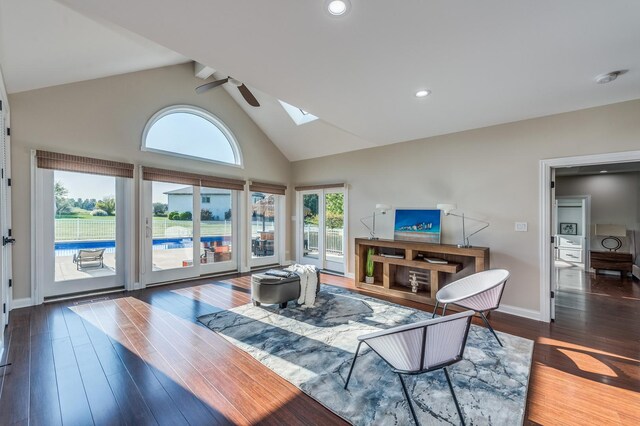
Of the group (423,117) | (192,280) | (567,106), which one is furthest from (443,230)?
(192,280)

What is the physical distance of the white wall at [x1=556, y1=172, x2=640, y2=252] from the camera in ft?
20.5

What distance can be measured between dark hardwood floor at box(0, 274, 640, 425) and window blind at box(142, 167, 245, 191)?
2205 mm

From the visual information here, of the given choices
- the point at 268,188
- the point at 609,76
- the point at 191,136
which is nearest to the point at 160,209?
the point at 191,136

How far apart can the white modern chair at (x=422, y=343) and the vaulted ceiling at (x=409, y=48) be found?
1.96m

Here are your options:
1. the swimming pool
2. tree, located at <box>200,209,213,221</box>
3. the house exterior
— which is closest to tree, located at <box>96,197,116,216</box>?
the swimming pool

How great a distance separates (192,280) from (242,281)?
98 cm

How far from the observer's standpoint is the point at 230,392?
208 cm

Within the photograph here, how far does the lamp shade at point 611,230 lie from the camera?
20.7 ft

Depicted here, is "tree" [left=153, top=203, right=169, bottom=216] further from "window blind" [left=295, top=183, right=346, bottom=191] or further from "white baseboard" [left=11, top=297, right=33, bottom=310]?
"window blind" [left=295, top=183, right=346, bottom=191]

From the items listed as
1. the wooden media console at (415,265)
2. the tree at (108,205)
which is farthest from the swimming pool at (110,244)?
the wooden media console at (415,265)

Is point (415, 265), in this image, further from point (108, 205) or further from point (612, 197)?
point (612, 197)

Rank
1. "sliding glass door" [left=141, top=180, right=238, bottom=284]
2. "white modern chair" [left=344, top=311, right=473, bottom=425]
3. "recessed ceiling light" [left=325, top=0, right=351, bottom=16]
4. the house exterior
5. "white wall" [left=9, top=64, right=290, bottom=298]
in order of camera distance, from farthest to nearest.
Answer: the house exterior < "sliding glass door" [left=141, top=180, right=238, bottom=284] < "white wall" [left=9, top=64, right=290, bottom=298] < "recessed ceiling light" [left=325, top=0, right=351, bottom=16] < "white modern chair" [left=344, top=311, right=473, bottom=425]

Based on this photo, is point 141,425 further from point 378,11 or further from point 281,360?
point 378,11

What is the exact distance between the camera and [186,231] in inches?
211
